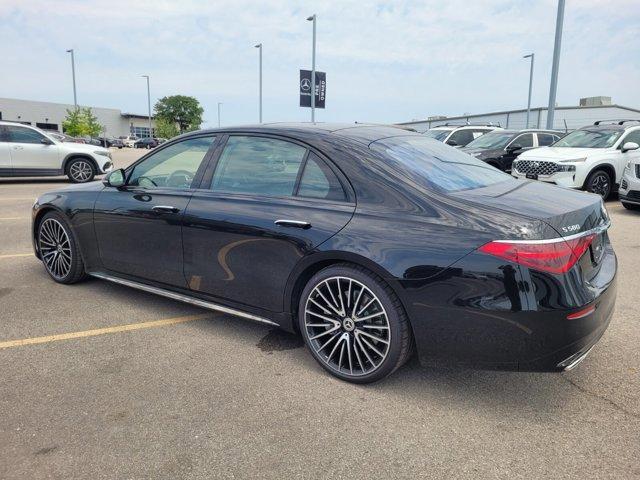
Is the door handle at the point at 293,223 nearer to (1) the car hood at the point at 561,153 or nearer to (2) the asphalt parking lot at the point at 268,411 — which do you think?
(2) the asphalt parking lot at the point at 268,411

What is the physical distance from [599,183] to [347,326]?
31.5ft

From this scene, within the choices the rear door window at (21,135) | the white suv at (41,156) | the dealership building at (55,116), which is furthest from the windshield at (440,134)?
the dealership building at (55,116)

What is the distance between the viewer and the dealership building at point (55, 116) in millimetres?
77250

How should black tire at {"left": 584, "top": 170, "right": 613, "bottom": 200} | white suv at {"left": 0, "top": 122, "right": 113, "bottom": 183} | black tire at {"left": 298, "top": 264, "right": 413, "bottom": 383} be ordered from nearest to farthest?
black tire at {"left": 298, "top": 264, "right": 413, "bottom": 383}
black tire at {"left": 584, "top": 170, "right": 613, "bottom": 200}
white suv at {"left": 0, "top": 122, "right": 113, "bottom": 183}

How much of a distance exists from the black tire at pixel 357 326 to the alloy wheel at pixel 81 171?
13.1 metres

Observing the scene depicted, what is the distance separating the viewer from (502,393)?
2990mm

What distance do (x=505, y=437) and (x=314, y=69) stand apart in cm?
2486

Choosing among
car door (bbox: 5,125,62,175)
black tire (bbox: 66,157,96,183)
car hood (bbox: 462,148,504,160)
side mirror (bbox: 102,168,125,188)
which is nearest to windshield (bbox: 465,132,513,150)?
car hood (bbox: 462,148,504,160)

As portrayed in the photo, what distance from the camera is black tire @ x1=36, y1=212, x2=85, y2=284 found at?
4703mm

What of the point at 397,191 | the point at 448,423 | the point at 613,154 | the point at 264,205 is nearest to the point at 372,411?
the point at 448,423

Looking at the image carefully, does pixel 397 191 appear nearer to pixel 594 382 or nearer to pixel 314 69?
pixel 594 382

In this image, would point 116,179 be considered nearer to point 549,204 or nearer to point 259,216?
point 259,216

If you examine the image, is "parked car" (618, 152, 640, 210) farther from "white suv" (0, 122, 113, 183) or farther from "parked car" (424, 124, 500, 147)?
"white suv" (0, 122, 113, 183)

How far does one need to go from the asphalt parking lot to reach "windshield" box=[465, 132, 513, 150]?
1088cm
